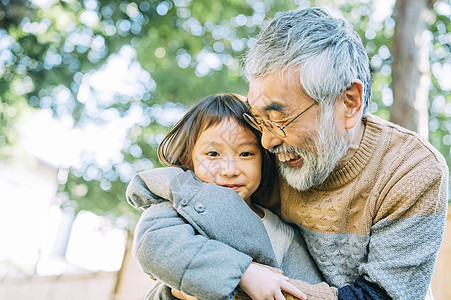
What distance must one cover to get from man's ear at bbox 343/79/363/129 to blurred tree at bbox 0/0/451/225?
14.0 feet

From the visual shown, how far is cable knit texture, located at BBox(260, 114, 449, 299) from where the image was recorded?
5.32 feet

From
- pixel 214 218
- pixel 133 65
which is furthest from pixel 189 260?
pixel 133 65

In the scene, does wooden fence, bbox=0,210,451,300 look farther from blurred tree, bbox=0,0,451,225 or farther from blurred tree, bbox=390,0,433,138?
blurred tree, bbox=390,0,433,138

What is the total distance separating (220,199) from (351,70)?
2.41ft

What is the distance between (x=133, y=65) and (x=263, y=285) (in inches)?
210

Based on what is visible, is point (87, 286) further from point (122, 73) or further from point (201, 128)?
point (201, 128)

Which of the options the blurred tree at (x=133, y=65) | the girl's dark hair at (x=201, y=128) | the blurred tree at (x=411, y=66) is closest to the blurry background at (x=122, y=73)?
the blurred tree at (x=133, y=65)

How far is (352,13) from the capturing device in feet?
22.9

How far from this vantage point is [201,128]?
198cm

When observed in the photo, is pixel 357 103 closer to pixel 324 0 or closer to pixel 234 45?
pixel 234 45

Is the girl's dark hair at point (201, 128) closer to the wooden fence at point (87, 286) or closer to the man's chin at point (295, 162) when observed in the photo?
the man's chin at point (295, 162)

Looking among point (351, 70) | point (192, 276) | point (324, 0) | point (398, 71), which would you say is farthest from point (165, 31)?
point (192, 276)

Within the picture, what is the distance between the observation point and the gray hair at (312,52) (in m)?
1.79

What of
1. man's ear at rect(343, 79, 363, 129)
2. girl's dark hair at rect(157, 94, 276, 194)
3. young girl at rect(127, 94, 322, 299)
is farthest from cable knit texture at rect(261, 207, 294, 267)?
man's ear at rect(343, 79, 363, 129)
